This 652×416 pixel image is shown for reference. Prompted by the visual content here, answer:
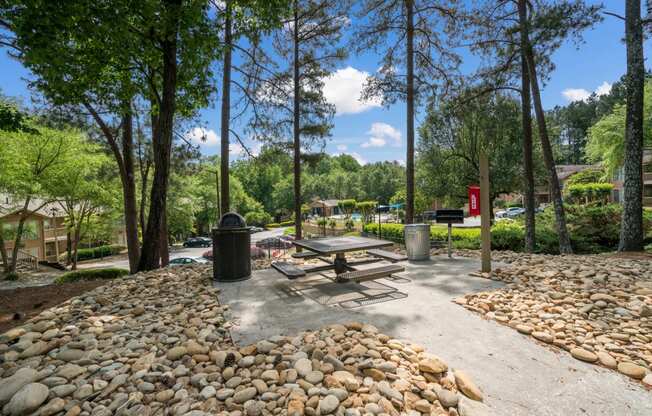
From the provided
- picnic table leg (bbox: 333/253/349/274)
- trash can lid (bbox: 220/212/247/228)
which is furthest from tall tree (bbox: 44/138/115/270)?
picnic table leg (bbox: 333/253/349/274)

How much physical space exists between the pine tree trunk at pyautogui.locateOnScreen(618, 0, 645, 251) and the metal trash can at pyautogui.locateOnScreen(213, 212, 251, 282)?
327 inches

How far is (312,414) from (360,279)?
2554mm

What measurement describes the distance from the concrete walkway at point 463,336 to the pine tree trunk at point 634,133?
471cm

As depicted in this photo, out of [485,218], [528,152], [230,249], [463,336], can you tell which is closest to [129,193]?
[230,249]

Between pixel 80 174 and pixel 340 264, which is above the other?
pixel 80 174

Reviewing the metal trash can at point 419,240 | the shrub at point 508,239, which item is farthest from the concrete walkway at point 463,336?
the shrub at point 508,239

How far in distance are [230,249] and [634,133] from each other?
29.4 feet

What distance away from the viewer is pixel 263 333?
10.4 feet

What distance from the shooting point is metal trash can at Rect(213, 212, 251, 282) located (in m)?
5.20

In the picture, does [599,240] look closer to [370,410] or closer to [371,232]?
[371,232]

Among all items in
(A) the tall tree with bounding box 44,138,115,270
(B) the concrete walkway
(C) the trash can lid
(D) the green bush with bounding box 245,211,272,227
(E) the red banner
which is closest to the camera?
(B) the concrete walkway

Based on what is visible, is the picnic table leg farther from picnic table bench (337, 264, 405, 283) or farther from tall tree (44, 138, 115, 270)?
tall tree (44, 138, 115, 270)

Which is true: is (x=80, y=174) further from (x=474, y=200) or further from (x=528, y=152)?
(x=528, y=152)

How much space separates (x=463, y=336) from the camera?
303 cm
